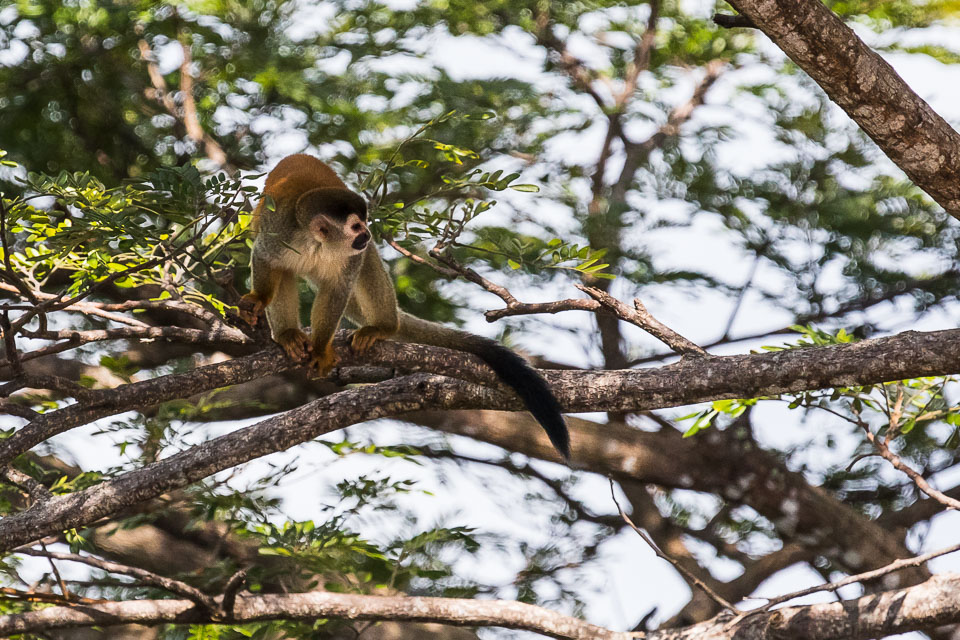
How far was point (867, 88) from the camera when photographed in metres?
2.47

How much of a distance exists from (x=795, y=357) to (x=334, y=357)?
5.07 ft

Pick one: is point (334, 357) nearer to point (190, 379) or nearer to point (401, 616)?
point (190, 379)

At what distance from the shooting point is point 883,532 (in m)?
5.27

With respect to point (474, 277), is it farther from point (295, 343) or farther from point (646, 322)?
point (295, 343)

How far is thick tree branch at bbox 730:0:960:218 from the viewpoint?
2.33 m

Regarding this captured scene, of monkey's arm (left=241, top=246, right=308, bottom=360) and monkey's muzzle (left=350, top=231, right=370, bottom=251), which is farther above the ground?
monkey's muzzle (left=350, top=231, right=370, bottom=251)

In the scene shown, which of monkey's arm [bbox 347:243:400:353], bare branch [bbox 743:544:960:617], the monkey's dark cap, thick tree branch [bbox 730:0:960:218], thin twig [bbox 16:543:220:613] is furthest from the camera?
monkey's arm [bbox 347:243:400:353]

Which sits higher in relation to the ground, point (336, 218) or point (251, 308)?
point (336, 218)

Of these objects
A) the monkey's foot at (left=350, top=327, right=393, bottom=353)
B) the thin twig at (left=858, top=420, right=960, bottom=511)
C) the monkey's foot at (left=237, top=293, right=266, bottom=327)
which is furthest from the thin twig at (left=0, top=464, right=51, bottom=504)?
the thin twig at (left=858, top=420, right=960, bottom=511)

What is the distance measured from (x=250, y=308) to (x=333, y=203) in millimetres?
490

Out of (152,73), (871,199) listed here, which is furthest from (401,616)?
(871,199)

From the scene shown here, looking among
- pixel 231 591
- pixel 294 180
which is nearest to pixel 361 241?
pixel 294 180

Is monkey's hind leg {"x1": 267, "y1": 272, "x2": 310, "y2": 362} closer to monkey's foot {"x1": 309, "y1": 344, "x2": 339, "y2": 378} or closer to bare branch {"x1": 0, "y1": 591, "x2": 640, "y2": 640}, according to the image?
monkey's foot {"x1": 309, "y1": 344, "x2": 339, "y2": 378}

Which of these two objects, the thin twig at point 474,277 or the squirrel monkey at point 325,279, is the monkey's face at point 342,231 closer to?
the squirrel monkey at point 325,279
